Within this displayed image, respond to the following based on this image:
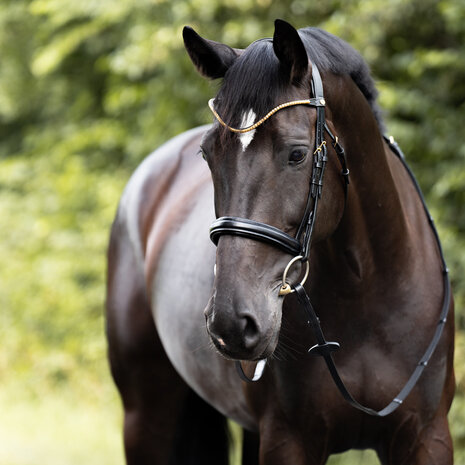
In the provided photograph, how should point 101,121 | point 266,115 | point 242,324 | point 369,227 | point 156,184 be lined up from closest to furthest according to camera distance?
point 242,324 < point 266,115 < point 369,227 < point 156,184 < point 101,121

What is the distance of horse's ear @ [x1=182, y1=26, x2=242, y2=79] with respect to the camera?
2.30m

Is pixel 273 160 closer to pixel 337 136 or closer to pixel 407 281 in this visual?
pixel 337 136

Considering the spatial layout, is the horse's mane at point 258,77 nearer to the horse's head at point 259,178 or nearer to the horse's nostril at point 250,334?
the horse's head at point 259,178

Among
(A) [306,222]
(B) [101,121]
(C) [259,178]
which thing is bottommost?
(A) [306,222]

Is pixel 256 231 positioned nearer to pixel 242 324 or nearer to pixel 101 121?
pixel 242 324

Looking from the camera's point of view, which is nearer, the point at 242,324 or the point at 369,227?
the point at 242,324

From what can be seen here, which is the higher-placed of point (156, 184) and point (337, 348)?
point (156, 184)

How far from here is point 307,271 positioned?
2195 mm

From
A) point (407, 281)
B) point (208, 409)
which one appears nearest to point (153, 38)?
point (208, 409)

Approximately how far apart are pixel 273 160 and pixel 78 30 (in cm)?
615

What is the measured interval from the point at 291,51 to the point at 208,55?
0.98ft

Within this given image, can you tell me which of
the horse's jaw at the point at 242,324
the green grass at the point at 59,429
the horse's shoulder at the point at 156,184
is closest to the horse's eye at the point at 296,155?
the horse's jaw at the point at 242,324

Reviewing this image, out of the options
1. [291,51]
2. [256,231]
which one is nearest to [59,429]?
[256,231]

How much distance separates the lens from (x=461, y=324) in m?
5.36
